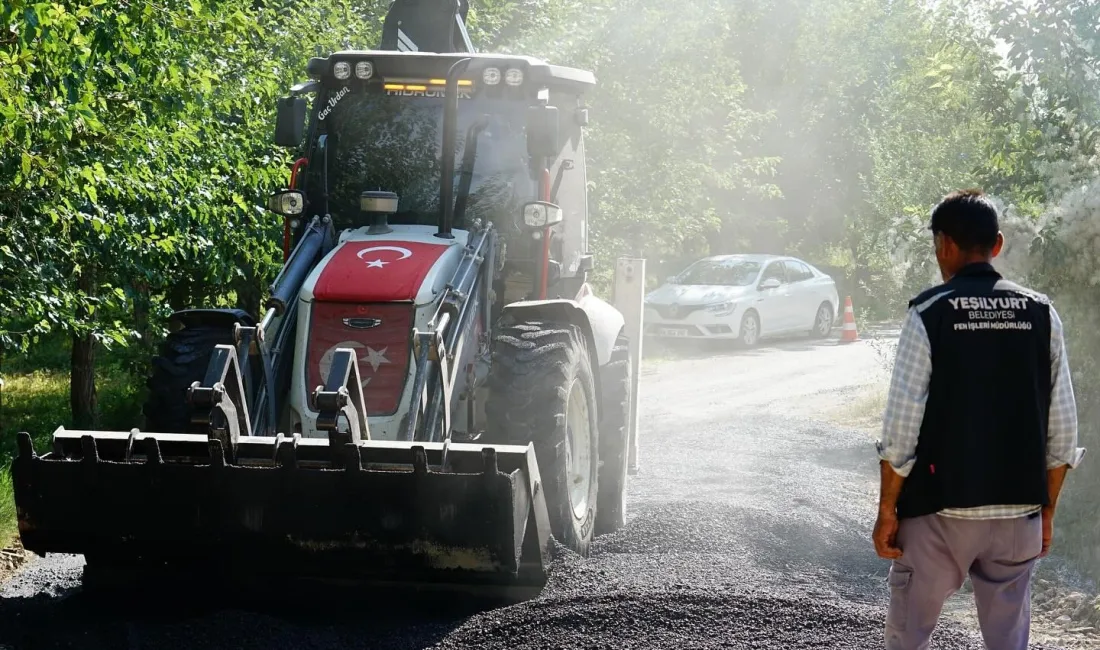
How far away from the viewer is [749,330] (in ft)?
66.7

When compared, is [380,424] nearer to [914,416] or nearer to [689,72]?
[914,416]

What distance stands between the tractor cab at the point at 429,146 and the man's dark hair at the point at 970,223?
12.0ft

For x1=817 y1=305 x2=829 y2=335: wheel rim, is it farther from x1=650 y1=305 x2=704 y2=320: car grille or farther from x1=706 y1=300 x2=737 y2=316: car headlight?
x1=650 y1=305 x2=704 y2=320: car grille

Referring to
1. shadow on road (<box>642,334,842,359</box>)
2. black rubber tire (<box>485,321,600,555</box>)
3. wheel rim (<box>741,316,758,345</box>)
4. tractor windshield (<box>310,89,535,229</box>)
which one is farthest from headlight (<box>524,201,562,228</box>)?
wheel rim (<box>741,316,758,345</box>)

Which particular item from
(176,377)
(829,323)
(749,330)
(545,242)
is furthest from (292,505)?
(829,323)

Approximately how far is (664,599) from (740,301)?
47.5 feet

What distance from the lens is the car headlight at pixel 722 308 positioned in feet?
64.8

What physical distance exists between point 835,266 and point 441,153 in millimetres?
31404

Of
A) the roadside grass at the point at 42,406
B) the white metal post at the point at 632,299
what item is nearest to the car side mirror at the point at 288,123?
the roadside grass at the point at 42,406

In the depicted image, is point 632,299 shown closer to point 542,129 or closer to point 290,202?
point 542,129

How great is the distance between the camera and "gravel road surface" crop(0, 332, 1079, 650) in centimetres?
542

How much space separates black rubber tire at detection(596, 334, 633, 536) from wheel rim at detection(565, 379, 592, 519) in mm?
457

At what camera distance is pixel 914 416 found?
384 centimetres

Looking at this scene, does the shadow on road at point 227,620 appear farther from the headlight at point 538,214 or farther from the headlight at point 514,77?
the headlight at point 514,77
